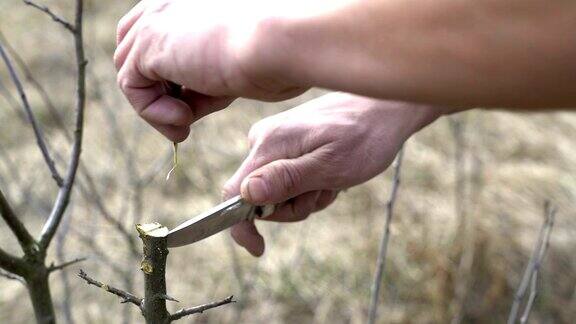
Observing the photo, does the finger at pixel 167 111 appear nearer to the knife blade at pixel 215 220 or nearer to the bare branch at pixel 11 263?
the knife blade at pixel 215 220

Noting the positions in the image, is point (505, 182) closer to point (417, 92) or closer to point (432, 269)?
point (432, 269)

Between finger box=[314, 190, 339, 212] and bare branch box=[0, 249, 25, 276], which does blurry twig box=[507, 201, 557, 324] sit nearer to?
finger box=[314, 190, 339, 212]

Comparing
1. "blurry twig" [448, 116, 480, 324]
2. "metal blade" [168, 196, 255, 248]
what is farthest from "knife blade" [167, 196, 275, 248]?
"blurry twig" [448, 116, 480, 324]

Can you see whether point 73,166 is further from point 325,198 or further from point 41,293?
point 325,198

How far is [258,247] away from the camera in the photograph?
58.1 inches

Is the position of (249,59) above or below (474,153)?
above

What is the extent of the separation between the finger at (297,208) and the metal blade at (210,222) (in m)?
0.09

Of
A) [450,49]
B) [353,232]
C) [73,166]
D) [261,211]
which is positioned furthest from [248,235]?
[353,232]

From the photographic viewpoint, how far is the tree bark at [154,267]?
1.09 m

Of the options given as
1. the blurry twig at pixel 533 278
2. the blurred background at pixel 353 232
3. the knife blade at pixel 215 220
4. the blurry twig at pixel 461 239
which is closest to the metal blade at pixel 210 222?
the knife blade at pixel 215 220

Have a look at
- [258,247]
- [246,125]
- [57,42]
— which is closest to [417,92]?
[258,247]

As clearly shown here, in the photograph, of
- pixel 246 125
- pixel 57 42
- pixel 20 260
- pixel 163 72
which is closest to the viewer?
pixel 163 72

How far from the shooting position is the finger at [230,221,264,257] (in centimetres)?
144

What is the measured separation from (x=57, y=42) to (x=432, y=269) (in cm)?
327
